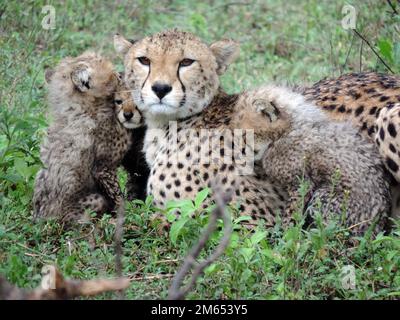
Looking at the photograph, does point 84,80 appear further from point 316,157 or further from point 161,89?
point 316,157

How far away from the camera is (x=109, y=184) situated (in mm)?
5445

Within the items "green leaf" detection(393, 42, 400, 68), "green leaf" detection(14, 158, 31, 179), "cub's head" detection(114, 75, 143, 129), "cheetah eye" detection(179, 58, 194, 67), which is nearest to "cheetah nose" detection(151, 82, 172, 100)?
"cheetah eye" detection(179, 58, 194, 67)

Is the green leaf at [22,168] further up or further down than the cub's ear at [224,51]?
further down

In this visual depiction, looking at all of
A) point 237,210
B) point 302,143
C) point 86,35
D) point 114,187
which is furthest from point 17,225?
point 86,35

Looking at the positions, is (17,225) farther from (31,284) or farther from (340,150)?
(340,150)

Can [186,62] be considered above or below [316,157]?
above

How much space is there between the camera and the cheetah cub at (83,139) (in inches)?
209

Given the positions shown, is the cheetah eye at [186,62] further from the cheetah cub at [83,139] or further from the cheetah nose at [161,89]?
the cheetah cub at [83,139]

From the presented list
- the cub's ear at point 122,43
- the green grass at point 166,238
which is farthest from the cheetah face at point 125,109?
the green grass at point 166,238

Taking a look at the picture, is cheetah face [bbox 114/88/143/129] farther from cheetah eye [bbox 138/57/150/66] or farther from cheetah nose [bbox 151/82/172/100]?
cheetah nose [bbox 151/82/172/100]

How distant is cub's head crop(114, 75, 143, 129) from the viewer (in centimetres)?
557

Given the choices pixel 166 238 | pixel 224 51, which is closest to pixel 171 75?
pixel 224 51

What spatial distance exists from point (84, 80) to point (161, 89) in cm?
53

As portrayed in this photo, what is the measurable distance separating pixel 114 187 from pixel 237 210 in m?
0.80
